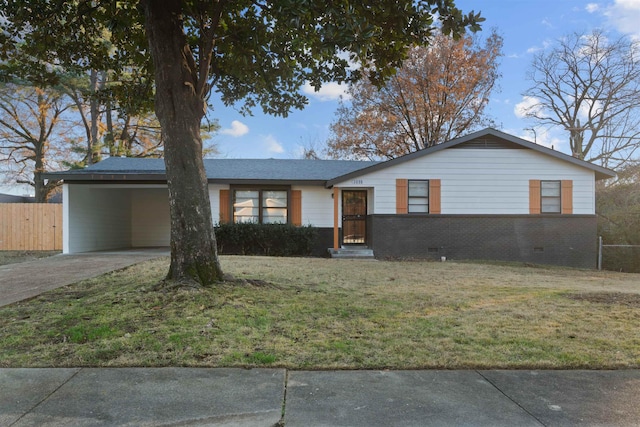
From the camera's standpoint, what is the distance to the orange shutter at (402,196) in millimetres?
14281

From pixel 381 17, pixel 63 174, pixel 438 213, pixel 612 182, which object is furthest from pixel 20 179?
pixel 612 182

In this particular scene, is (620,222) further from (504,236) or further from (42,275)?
(42,275)

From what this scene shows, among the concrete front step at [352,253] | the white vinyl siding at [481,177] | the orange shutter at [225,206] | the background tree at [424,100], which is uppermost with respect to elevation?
the background tree at [424,100]

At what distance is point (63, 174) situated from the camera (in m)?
13.2

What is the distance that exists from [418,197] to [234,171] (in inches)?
280

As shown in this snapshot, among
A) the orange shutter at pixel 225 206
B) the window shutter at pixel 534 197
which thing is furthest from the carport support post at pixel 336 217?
the window shutter at pixel 534 197

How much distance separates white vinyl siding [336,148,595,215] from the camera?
14.3 meters

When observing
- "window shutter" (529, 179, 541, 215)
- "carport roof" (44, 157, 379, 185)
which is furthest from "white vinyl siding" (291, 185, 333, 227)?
"window shutter" (529, 179, 541, 215)

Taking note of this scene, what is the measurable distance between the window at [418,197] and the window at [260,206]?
4.66 m

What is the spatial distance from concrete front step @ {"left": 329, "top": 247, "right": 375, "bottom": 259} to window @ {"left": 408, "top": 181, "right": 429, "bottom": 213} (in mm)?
2204

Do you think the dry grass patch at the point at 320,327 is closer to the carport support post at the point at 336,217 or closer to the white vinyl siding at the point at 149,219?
the carport support post at the point at 336,217

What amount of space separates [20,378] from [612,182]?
25.6m

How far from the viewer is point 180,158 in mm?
6117

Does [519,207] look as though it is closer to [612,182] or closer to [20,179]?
[612,182]
